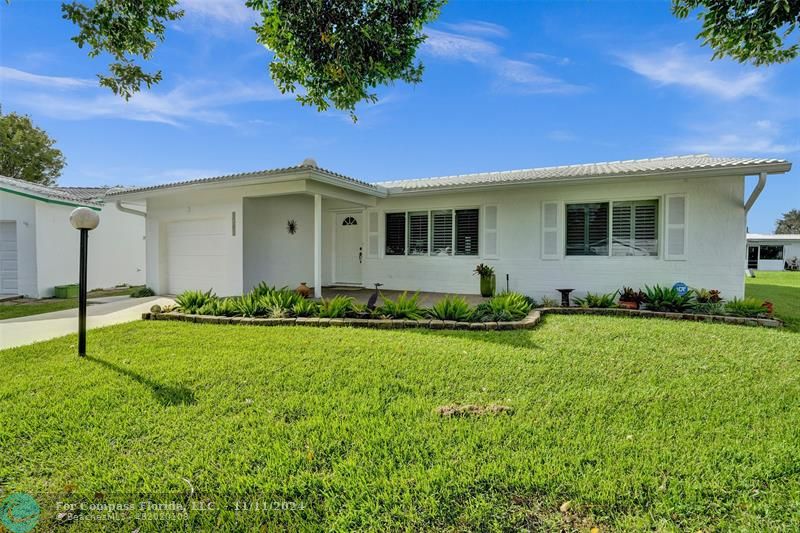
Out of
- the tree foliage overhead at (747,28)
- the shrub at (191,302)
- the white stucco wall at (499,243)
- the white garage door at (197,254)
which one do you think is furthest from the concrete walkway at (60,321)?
the tree foliage overhead at (747,28)

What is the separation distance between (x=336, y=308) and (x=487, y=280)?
4.51m

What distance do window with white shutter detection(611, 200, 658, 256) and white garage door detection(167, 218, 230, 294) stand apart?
960cm

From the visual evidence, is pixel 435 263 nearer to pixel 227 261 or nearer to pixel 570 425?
pixel 227 261

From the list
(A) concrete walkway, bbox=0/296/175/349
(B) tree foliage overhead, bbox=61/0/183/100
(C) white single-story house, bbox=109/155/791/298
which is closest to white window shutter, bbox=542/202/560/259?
(C) white single-story house, bbox=109/155/791/298

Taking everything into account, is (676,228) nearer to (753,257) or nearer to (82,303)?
(82,303)

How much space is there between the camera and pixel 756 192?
761 centimetres

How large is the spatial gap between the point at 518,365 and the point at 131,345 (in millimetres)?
5286

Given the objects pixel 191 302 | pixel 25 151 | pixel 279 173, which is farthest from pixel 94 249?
pixel 25 151

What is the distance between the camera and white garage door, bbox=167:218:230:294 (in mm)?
10461

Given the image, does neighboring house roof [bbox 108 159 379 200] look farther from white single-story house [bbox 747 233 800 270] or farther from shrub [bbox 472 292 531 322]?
white single-story house [bbox 747 233 800 270]

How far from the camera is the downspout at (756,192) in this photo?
731 centimetres

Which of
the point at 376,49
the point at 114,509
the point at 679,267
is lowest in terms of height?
the point at 114,509


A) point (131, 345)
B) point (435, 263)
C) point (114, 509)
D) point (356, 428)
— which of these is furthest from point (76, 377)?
point (435, 263)

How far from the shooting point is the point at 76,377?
14.0ft
